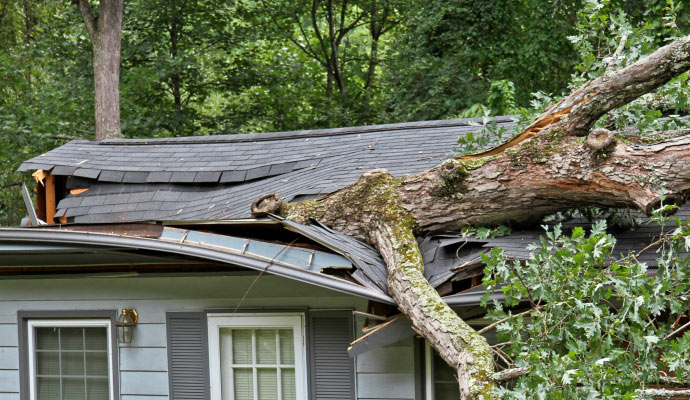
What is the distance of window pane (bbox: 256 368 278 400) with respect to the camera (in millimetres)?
5410

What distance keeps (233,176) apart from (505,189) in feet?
10.4

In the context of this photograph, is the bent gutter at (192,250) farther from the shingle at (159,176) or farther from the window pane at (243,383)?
the shingle at (159,176)

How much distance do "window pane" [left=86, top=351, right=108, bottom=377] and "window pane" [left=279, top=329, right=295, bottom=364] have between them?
1453 mm

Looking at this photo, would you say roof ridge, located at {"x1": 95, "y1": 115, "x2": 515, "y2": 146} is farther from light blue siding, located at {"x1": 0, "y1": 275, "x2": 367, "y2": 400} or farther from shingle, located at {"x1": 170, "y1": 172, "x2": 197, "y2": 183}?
light blue siding, located at {"x1": 0, "y1": 275, "x2": 367, "y2": 400}

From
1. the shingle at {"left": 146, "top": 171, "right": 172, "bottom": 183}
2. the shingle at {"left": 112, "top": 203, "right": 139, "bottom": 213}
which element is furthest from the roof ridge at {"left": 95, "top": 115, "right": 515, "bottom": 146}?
the shingle at {"left": 112, "top": 203, "right": 139, "bottom": 213}

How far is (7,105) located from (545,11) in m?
11.0

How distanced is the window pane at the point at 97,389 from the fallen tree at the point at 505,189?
2.10 metres

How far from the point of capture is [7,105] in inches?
591

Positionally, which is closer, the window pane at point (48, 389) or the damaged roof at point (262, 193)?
the damaged roof at point (262, 193)

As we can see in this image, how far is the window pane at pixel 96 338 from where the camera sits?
18.9 ft

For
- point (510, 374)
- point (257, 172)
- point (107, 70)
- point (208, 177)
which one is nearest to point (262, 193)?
point (257, 172)

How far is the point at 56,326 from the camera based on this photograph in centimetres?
582

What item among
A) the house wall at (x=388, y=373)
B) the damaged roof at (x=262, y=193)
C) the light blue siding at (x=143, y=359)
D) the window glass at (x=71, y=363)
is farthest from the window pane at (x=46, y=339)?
the house wall at (x=388, y=373)

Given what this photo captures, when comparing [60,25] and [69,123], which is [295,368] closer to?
[69,123]
